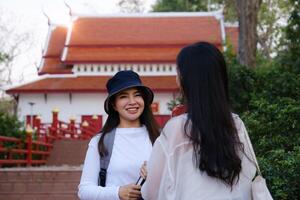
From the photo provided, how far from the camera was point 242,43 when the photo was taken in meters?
13.6

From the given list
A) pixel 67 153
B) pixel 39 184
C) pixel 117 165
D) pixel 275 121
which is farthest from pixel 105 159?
pixel 67 153

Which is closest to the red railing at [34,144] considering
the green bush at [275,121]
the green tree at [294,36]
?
the green bush at [275,121]

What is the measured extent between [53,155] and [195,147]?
14.2 meters

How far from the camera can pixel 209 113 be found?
2207mm

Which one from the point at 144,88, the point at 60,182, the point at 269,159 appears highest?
the point at 144,88

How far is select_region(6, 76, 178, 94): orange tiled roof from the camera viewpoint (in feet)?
81.0

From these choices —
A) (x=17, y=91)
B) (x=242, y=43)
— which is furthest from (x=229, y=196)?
(x=17, y=91)

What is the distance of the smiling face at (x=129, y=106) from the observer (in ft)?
9.80

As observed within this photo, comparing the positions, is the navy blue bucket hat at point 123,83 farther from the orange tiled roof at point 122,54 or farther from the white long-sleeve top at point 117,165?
the orange tiled roof at point 122,54

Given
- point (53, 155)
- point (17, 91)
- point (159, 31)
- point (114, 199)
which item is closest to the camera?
point (114, 199)

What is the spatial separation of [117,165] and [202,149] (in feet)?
2.48

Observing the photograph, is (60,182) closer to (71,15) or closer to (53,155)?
(53,155)

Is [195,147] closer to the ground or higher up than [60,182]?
higher up

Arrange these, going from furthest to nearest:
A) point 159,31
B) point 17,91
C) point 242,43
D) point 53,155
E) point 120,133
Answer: point 159,31 < point 17,91 < point 53,155 < point 242,43 < point 120,133
